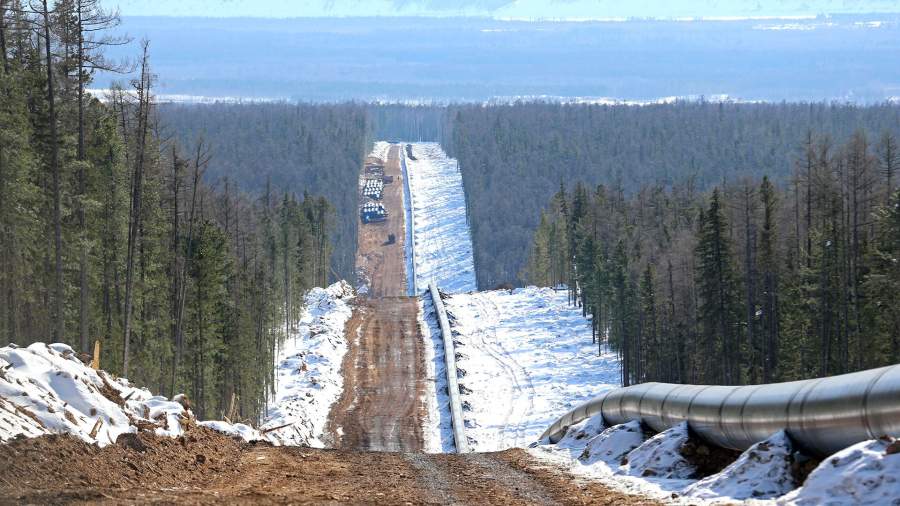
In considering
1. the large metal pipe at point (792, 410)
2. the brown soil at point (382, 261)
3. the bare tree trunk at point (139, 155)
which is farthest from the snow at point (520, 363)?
the brown soil at point (382, 261)

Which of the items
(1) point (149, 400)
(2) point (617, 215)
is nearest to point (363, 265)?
(2) point (617, 215)

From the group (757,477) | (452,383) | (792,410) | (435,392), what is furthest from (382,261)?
(757,477)

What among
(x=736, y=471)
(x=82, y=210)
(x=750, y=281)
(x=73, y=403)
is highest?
(x=82, y=210)

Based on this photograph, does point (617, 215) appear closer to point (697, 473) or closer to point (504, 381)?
point (504, 381)

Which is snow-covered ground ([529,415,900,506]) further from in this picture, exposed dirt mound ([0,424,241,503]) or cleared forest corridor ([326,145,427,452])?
cleared forest corridor ([326,145,427,452])

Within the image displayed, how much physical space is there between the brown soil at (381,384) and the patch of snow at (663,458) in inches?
1037

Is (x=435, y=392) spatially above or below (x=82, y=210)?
below

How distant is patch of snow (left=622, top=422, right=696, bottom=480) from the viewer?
15859 millimetres

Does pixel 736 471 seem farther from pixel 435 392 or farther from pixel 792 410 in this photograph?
pixel 435 392

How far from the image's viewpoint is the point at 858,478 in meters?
11.1

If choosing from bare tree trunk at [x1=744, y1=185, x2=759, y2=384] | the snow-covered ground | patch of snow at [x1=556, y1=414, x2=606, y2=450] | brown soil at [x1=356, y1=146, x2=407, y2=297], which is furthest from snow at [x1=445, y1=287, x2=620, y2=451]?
brown soil at [x1=356, y1=146, x2=407, y2=297]

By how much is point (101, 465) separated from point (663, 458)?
26.7 feet

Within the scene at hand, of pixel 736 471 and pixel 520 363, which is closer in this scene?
pixel 736 471

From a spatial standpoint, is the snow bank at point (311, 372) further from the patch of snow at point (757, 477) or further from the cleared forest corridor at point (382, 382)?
the patch of snow at point (757, 477)
